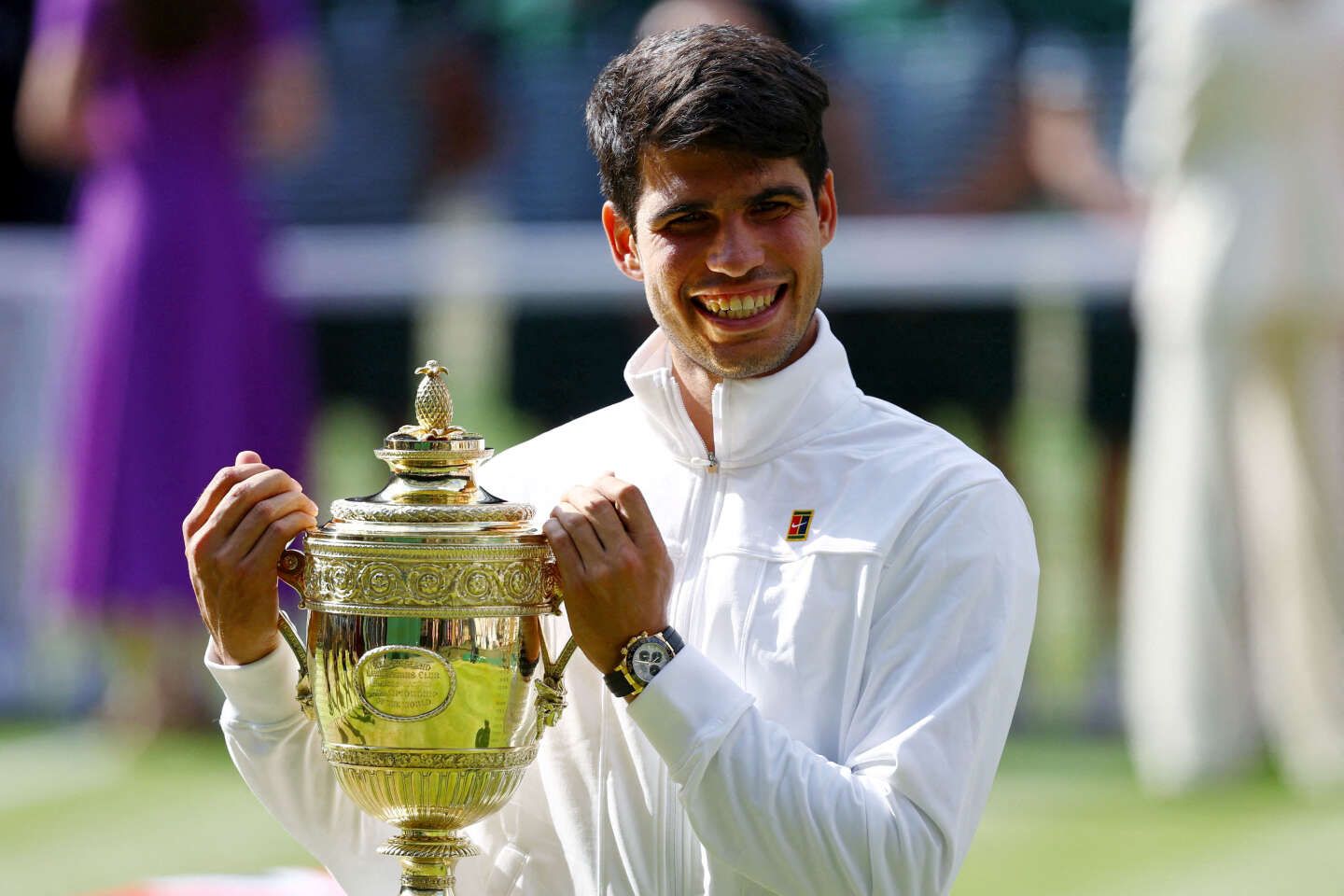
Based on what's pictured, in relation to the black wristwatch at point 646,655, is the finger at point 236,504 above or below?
above

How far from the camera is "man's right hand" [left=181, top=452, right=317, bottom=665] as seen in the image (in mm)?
2584

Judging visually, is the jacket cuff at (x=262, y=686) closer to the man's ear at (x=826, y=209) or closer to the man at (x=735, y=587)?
the man at (x=735, y=587)

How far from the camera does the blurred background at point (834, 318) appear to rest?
6.30 m

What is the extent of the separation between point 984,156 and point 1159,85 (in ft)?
4.46

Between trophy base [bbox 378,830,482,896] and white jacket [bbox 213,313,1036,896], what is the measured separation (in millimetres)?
149

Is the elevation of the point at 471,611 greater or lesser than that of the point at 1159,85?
lesser

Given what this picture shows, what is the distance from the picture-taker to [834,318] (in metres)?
7.48

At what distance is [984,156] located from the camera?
308 inches

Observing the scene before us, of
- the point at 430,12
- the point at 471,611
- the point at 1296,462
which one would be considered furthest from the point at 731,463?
the point at 430,12

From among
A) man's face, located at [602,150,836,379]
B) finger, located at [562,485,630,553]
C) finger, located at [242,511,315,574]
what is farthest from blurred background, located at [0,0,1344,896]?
finger, located at [562,485,630,553]

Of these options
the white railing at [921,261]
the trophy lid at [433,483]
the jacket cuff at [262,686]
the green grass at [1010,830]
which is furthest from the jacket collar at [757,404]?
the white railing at [921,261]

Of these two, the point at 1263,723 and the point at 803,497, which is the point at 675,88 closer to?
the point at 803,497

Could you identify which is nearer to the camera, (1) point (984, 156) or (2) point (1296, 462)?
(2) point (1296, 462)

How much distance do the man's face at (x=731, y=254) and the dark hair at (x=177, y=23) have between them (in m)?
3.97
